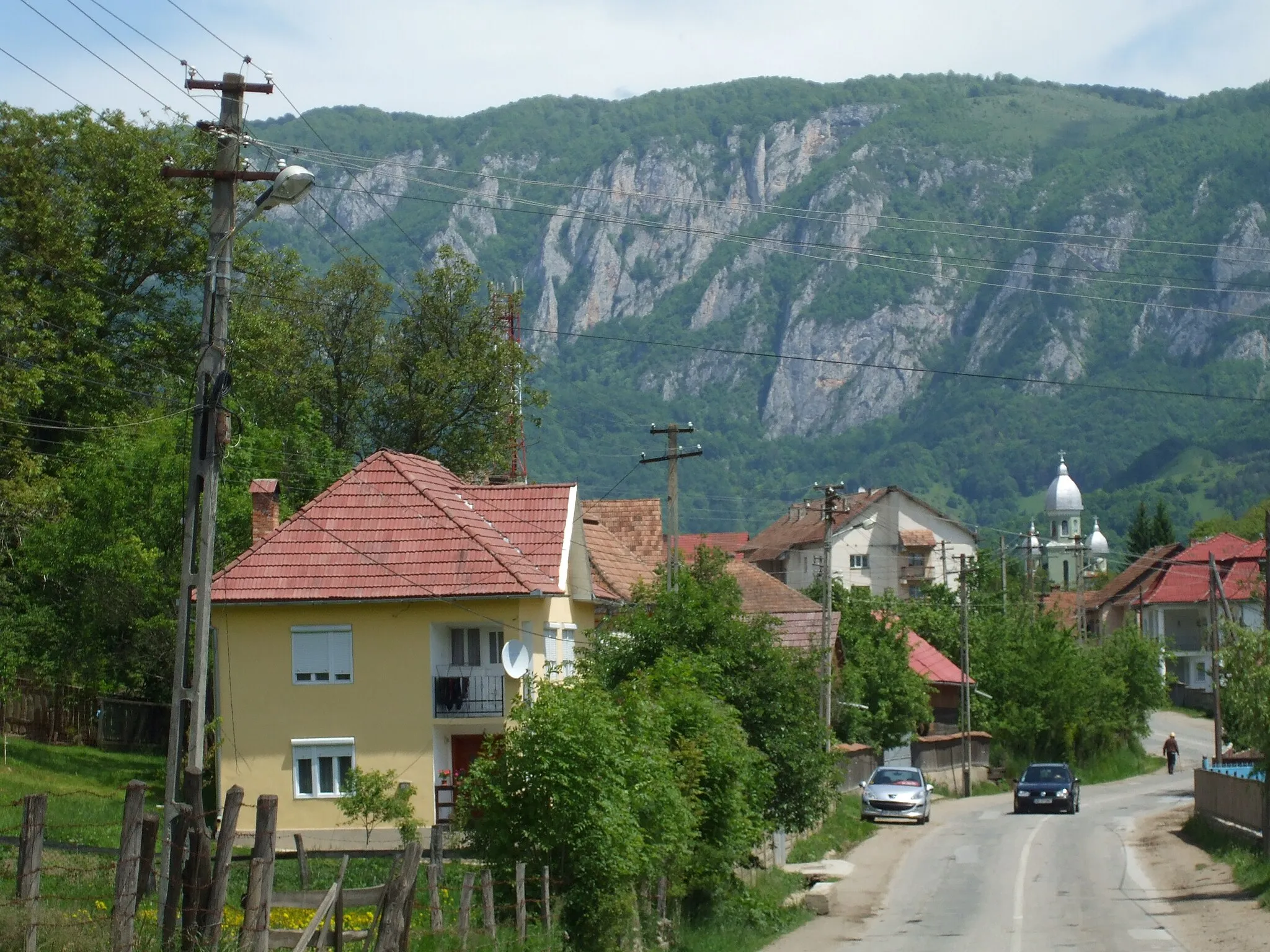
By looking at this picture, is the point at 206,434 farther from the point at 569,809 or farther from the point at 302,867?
the point at 302,867

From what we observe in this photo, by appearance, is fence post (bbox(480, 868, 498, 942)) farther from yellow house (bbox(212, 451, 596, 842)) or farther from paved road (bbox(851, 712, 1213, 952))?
yellow house (bbox(212, 451, 596, 842))

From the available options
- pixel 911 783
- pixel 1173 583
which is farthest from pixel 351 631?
pixel 1173 583

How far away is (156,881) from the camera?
18078 millimetres

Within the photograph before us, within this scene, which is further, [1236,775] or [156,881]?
[1236,775]

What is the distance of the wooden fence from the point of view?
31345 mm

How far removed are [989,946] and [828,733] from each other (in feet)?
39.1

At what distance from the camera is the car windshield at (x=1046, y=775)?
46.3 m

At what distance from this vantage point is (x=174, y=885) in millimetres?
12586

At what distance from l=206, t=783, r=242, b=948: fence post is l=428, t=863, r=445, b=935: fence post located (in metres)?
4.29

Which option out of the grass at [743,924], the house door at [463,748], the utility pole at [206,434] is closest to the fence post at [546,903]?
the grass at [743,924]

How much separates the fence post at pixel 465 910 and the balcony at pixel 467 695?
15319 millimetres

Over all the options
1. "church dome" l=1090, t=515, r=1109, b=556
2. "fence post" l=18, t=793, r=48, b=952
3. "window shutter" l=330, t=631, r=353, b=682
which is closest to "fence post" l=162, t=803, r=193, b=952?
"fence post" l=18, t=793, r=48, b=952

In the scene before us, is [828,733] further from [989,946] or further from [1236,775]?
[989,946]

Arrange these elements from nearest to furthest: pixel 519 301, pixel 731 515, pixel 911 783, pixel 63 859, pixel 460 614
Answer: pixel 63 859
pixel 460 614
pixel 911 783
pixel 519 301
pixel 731 515
